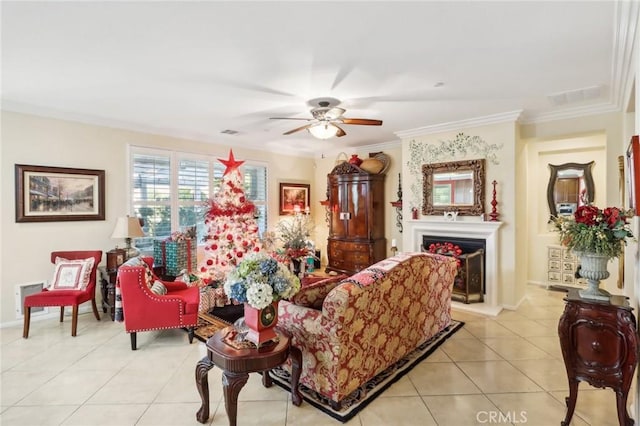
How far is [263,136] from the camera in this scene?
5668 millimetres

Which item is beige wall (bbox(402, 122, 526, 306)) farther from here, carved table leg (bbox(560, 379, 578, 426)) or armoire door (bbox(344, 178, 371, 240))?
carved table leg (bbox(560, 379, 578, 426))

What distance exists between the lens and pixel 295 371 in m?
2.29

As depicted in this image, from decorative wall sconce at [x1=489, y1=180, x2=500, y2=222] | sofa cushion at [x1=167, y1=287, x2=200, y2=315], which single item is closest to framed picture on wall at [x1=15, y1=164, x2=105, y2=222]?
sofa cushion at [x1=167, y1=287, x2=200, y2=315]

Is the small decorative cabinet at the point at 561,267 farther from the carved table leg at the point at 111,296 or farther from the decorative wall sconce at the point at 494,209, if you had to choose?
the carved table leg at the point at 111,296

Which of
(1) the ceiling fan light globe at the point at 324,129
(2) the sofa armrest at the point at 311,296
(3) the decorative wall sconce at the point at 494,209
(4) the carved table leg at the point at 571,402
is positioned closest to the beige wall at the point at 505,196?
(3) the decorative wall sconce at the point at 494,209

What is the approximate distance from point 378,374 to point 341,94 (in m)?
2.83

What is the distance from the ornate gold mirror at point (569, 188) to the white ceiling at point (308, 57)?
1609mm

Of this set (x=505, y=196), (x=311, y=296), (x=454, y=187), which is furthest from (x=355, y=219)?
(x=311, y=296)

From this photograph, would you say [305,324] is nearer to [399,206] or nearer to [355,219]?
[355,219]

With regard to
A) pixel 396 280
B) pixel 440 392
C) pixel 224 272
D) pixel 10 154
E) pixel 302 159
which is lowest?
A: pixel 440 392

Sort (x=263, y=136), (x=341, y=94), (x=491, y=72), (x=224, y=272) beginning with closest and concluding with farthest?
(x=491, y=72), (x=341, y=94), (x=224, y=272), (x=263, y=136)

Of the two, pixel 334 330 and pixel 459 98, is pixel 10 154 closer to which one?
pixel 334 330

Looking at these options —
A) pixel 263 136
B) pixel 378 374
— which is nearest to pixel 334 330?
pixel 378 374

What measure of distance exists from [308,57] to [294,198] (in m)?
4.52
